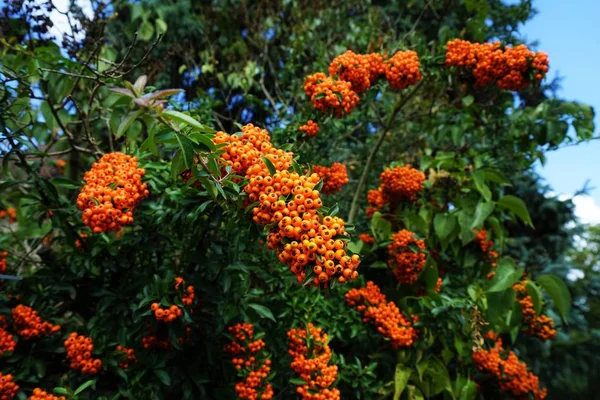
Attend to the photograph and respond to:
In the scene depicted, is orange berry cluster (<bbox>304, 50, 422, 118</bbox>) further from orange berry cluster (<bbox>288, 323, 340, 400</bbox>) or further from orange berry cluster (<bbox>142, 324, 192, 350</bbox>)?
orange berry cluster (<bbox>142, 324, 192, 350</bbox>)

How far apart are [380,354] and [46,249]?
227 centimetres

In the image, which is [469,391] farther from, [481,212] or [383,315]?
[481,212]

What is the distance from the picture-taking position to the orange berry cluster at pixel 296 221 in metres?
1.31

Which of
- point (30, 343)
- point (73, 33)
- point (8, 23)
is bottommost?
point (30, 343)

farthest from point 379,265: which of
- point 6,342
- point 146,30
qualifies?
point 146,30

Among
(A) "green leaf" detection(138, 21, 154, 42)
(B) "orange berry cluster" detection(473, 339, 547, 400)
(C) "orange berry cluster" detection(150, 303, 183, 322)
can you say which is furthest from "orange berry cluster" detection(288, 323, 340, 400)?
(A) "green leaf" detection(138, 21, 154, 42)

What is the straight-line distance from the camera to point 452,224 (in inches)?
118

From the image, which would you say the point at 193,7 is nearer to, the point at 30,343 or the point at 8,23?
the point at 8,23

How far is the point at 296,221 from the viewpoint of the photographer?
53.1 inches

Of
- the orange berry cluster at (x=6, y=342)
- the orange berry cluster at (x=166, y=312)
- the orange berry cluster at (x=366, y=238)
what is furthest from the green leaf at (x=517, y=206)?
the orange berry cluster at (x=6, y=342)

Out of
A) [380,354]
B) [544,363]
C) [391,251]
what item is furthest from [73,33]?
[544,363]

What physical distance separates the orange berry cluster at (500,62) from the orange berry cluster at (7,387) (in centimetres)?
285

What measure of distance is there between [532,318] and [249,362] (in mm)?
1913

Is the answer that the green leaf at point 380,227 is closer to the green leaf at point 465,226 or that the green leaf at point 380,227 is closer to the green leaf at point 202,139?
the green leaf at point 465,226
